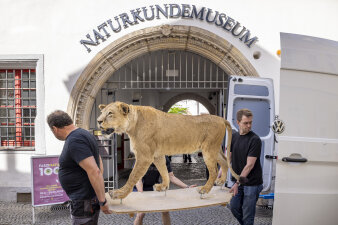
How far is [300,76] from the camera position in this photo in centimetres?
196

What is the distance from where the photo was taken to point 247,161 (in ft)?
9.02

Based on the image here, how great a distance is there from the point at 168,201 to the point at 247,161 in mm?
988

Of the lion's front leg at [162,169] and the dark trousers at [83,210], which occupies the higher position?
the lion's front leg at [162,169]

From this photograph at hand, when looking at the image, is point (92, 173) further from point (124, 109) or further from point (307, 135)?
point (307, 135)

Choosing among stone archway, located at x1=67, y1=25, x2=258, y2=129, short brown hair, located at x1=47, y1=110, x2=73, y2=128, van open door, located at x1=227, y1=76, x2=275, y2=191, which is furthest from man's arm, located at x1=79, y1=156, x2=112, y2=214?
stone archway, located at x1=67, y1=25, x2=258, y2=129

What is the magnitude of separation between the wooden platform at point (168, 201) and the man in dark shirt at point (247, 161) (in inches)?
18.6

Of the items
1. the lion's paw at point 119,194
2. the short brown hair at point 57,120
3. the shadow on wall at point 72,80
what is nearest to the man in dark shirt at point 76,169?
the short brown hair at point 57,120

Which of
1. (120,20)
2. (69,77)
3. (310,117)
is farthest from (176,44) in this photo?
(310,117)

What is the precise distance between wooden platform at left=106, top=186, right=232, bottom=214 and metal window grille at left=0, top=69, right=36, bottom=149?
438 cm

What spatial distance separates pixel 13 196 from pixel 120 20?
3947 mm

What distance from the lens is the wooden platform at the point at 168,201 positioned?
1.97 meters

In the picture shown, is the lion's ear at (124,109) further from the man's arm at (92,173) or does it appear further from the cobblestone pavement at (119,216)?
the cobblestone pavement at (119,216)

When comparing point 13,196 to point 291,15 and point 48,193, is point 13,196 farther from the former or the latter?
point 291,15

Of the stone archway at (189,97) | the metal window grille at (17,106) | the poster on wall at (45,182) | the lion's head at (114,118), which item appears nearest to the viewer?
the lion's head at (114,118)
